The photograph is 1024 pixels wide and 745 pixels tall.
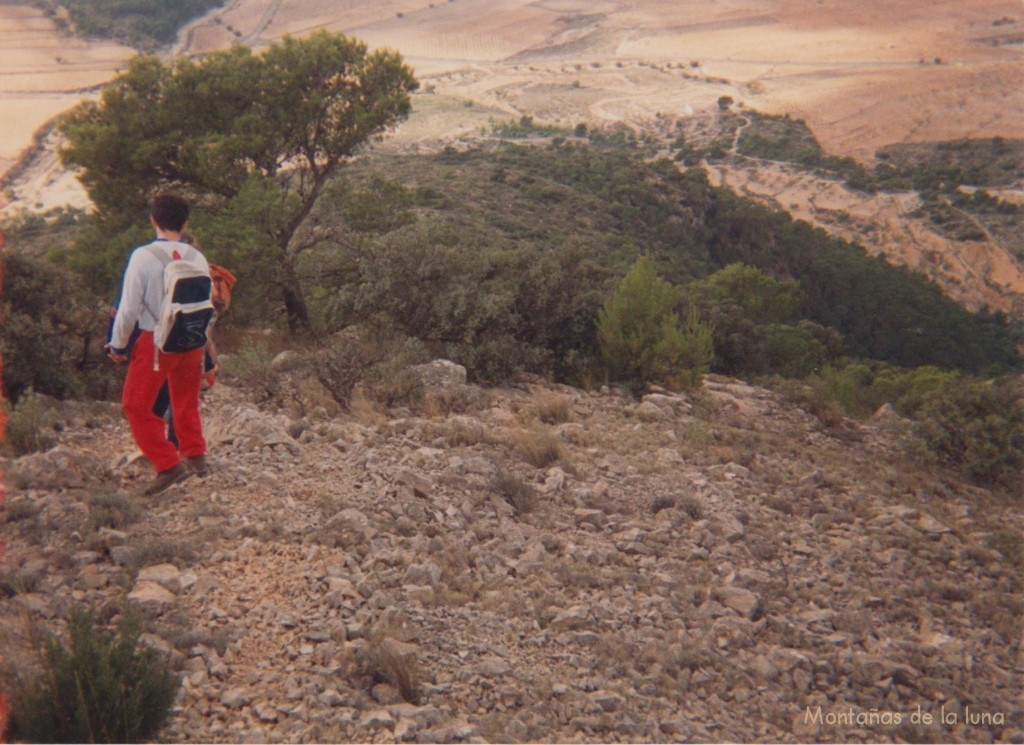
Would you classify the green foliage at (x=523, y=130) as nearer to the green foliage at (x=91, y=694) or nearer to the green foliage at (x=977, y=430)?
the green foliage at (x=977, y=430)

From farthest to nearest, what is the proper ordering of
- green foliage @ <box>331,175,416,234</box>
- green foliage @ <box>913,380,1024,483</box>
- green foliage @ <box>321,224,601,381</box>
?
green foliage @ <box>331,175,416,234</box> < green foliage @ <box>321,224,601,381</box> < green foliage @ <box>913,380,1024,483</box>

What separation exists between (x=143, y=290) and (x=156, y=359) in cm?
36

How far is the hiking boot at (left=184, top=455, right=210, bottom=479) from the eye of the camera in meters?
4.67

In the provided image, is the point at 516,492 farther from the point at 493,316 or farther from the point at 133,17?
the point at 133,17

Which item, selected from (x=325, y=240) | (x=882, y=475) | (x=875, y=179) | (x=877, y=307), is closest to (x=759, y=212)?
(x=877, y=307)

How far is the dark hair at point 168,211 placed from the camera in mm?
4172

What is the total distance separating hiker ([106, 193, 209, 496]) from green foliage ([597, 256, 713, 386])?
4766mm

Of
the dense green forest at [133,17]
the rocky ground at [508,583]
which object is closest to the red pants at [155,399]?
the rocky ground at [508,583]

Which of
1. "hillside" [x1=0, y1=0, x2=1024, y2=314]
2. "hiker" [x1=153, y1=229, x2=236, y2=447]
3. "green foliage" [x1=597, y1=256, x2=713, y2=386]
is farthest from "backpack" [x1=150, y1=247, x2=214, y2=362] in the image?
"hillside" [x1=0, y1=0, x2=1024, y2=314]

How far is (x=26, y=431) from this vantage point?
193 inches

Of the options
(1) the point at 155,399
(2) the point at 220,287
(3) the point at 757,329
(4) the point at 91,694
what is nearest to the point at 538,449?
(2) the point at 220,287

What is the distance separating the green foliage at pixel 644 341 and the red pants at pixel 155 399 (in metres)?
4.71

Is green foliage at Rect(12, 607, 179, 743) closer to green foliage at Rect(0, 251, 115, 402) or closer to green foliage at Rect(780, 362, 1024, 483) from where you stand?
green foliage at Rect(0, 251, 115, 402)

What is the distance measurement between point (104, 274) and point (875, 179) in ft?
148
